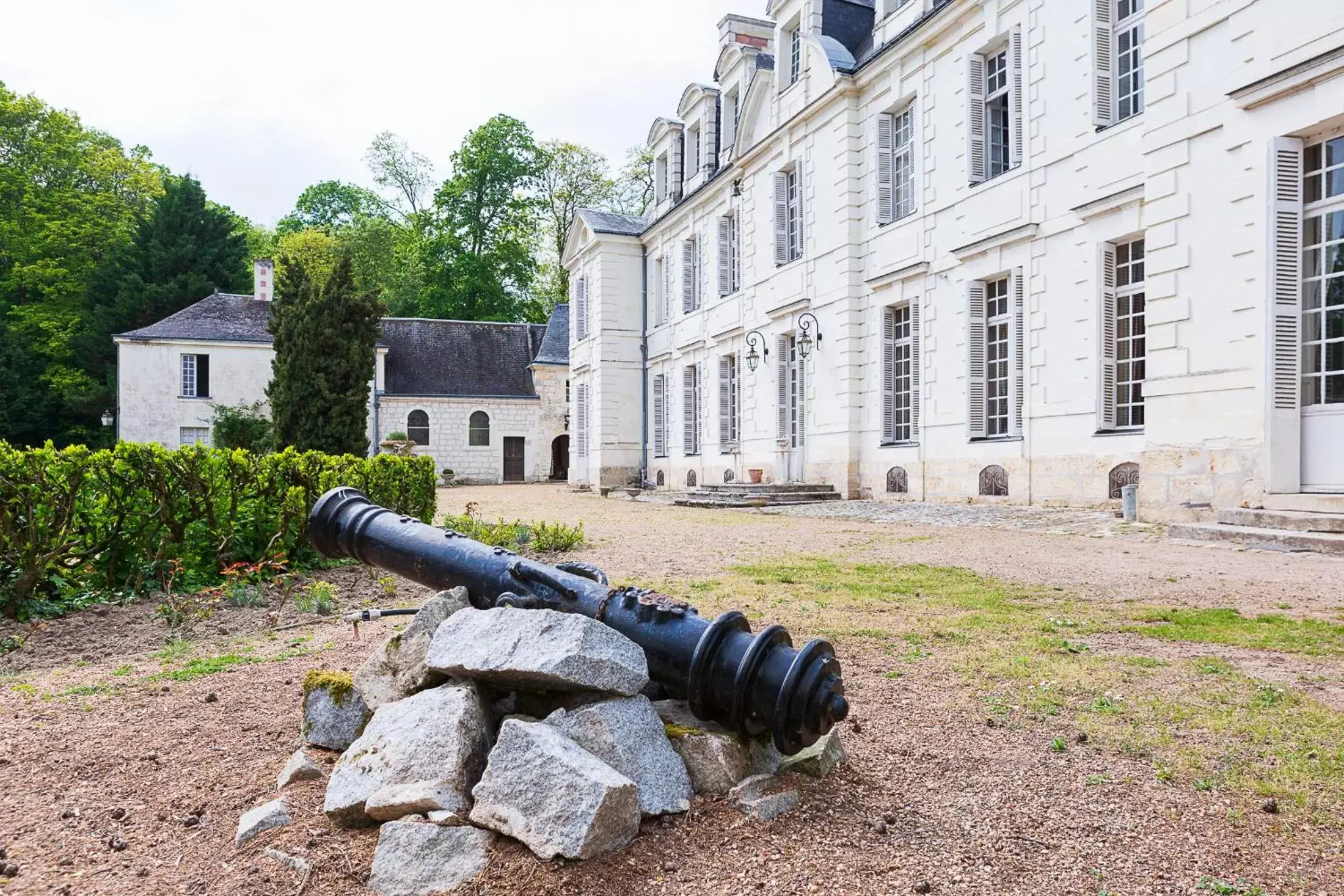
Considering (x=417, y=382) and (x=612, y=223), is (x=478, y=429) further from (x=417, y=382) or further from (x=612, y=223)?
(x=612, y=223)

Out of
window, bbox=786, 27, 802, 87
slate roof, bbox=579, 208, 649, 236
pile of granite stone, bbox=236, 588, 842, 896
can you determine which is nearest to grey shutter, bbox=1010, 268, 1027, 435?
window, bbox=786, 27, 802, 87

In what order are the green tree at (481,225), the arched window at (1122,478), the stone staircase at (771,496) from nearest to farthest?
the arched window at (1122,478)
the stone staircase at (771,496)
the green tree at (481,225)

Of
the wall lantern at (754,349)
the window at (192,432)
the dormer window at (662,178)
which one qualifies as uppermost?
the dormer window at (662,178)

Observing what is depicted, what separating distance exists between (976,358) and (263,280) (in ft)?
102

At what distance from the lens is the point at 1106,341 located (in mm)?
12406

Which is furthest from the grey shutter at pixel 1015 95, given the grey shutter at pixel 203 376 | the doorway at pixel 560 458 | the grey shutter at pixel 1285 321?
the grey shutter at pixel 203 376

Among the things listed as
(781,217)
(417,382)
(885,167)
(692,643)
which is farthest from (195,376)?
(692,643)

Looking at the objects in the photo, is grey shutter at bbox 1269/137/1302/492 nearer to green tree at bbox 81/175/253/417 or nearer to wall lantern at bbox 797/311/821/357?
wall lantern at bbox 797/311/821/357

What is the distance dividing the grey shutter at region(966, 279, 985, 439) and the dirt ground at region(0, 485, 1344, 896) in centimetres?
997

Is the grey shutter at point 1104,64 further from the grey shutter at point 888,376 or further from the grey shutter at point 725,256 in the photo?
the grey shutter at point 725,256

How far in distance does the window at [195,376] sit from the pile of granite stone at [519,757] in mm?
35716

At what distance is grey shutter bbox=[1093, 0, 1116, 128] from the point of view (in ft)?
40.8

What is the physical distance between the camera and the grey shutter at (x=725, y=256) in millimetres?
24156

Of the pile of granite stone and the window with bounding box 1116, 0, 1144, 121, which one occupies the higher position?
the window with bounding box 1116, 0, 1144, 121
